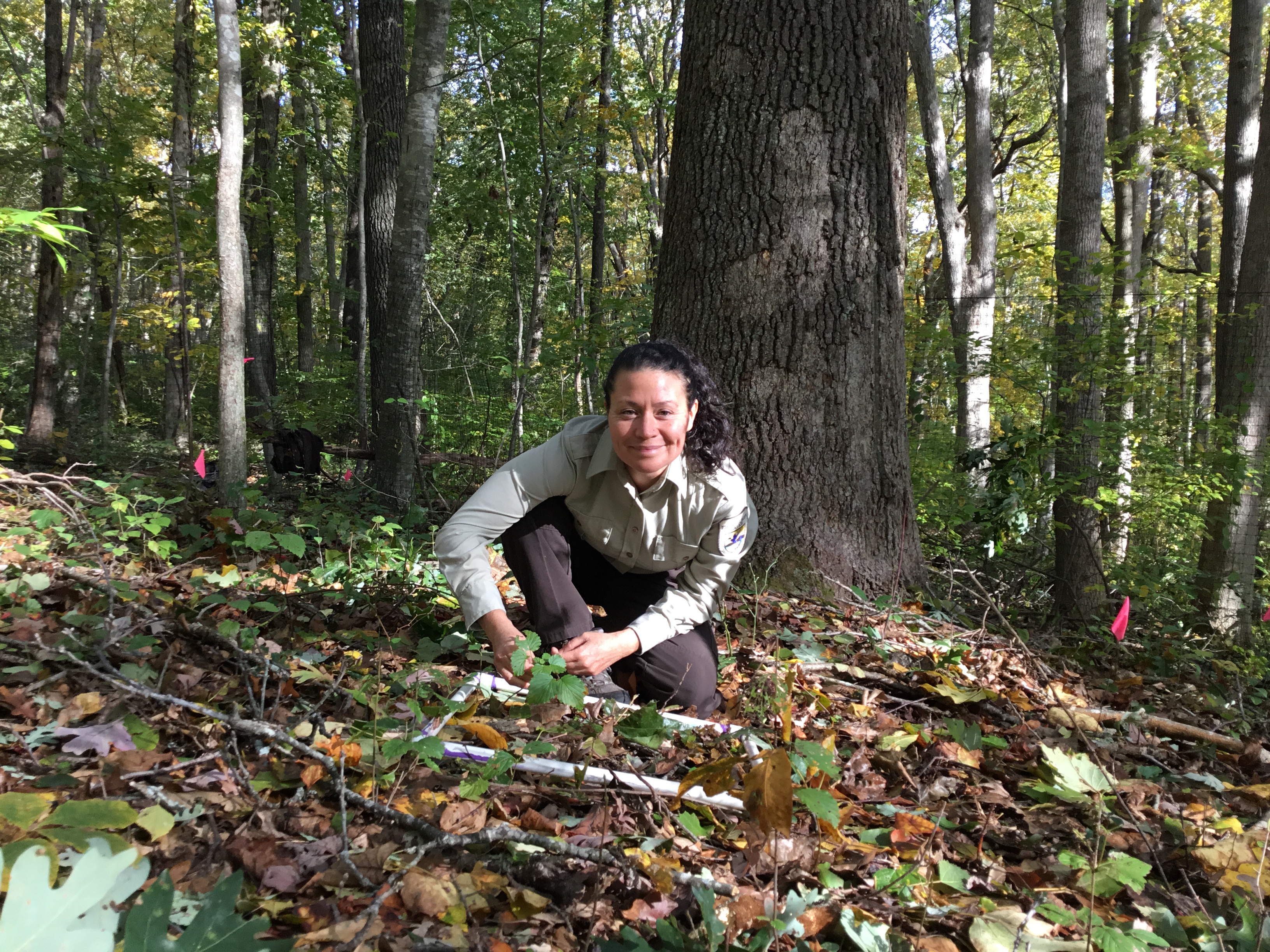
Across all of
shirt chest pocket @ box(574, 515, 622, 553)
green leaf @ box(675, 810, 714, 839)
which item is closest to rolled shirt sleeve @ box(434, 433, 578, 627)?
shirt chest pocket @ box(574, 515, 622, 553)

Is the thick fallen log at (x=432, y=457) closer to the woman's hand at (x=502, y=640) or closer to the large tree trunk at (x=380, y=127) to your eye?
the large tree trunk at (x=380, y=127)

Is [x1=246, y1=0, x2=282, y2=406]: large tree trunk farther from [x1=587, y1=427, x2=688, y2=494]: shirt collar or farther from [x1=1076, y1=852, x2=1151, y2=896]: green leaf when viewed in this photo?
[x1=1076, y1=852, x2=1151, y2=896]: green leaf

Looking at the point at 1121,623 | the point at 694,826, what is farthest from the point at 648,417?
the point at 1121,623

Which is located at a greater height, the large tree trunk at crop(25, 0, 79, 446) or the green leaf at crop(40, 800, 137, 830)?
the large tree trunk at crop(25, 0, 79, 446)

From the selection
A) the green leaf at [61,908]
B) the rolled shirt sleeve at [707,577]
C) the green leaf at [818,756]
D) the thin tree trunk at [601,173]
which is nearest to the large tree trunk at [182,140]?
the thin tree trunk at [601,173]

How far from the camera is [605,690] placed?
99.7 inches

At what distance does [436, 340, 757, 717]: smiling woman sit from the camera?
2.46 m

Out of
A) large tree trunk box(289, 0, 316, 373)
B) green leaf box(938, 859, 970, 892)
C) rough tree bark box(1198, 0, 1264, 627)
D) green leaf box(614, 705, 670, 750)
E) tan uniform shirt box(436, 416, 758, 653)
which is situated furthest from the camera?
large tree trunk box(289, 0, 316, 373)

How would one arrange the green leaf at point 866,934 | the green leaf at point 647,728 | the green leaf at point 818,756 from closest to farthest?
the green leaf at point 866,934
the green leaf at point 818,756
the green leaf at point 647,728

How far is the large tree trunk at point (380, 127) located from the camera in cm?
752

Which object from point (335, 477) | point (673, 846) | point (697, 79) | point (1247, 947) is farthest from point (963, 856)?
point (335, 477)

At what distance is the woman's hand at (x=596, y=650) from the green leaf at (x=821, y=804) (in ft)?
2.68

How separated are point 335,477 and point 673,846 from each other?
20.7ft

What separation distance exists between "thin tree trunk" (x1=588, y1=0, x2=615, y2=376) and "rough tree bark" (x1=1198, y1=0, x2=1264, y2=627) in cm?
429
